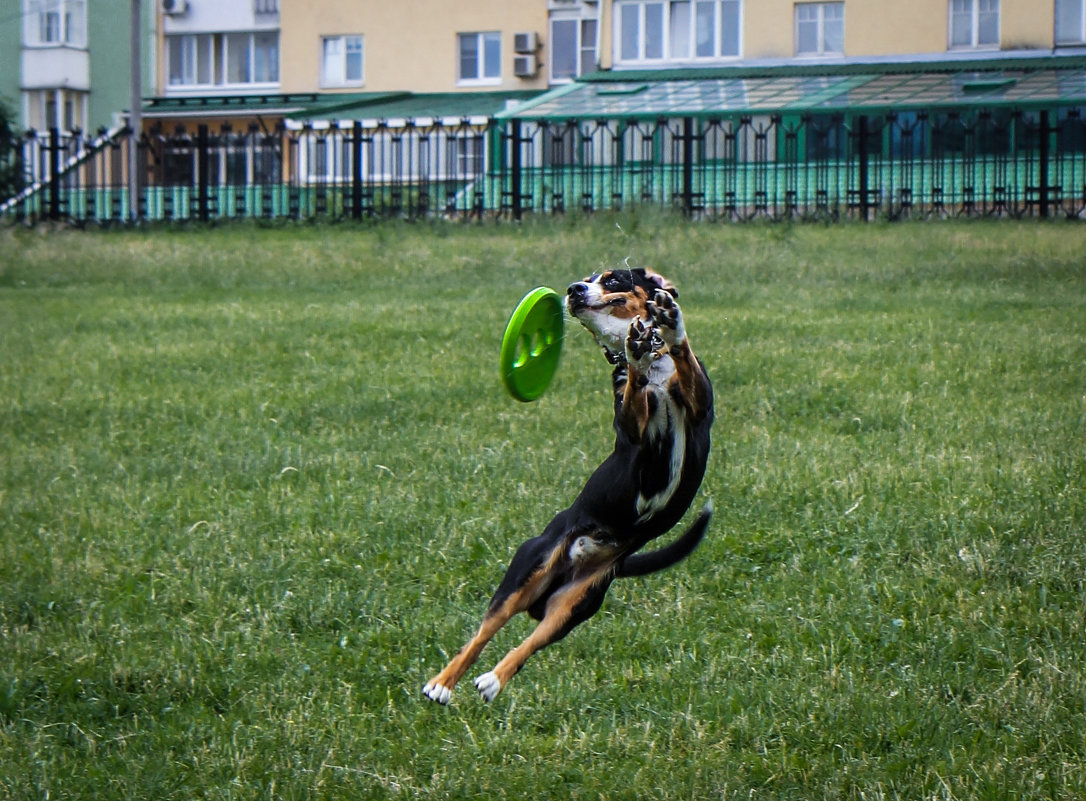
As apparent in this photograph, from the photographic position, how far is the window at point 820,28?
36.2m

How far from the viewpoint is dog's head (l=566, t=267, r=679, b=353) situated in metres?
2.60

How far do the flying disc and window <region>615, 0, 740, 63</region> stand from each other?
114 feet

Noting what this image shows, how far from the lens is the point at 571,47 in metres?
44.4

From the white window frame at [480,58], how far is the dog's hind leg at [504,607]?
1723 inches

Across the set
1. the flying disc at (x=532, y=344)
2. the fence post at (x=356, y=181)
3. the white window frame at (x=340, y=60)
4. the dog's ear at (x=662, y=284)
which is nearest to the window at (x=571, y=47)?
the white window frame at (x=340, y=60)

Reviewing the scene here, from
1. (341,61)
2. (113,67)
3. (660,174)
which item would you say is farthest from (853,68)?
(113,67)

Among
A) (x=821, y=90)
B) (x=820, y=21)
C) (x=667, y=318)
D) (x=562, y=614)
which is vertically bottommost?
(x=562, y=614)

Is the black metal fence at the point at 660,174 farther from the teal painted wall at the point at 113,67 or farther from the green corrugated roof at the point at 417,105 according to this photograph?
the teal painted wall at the point at 113,67

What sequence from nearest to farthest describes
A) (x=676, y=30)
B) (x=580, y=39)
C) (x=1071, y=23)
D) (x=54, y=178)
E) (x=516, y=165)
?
(x=516, y=165), (x=54, y=178), (x=1071, y=23), (x=676, y=30), (x=580, y=39)

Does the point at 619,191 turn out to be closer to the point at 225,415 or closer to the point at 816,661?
the point at 225,415

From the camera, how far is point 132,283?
1753cm

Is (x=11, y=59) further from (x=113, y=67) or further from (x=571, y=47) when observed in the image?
(x=571, y=47)

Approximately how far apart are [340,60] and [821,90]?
2152 centimetres

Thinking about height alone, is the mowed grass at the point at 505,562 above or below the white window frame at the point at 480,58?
below
